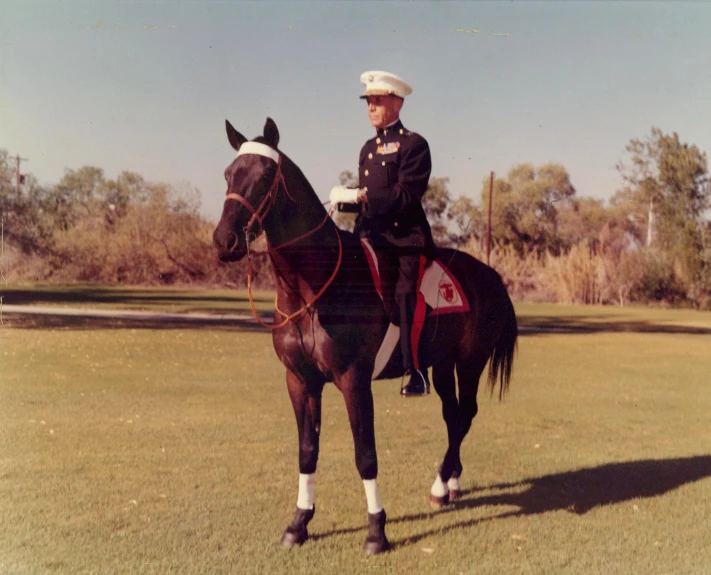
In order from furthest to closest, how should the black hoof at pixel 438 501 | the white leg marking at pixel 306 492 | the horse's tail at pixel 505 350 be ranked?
the horse's tail at pixel 505 350, the black hoof at pixel 438 501, the white leg marking at pixel 306 492

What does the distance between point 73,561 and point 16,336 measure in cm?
1228

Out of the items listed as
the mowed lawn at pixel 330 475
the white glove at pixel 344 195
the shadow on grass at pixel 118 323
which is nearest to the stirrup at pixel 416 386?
the mowed lawn at pixel 330 475

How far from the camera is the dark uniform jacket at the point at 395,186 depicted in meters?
4.57

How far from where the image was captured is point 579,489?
248 inches

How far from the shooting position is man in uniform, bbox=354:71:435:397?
182 inches

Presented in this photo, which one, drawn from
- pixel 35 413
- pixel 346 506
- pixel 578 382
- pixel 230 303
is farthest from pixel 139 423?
pixel 230 303

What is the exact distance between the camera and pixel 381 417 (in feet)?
30.0

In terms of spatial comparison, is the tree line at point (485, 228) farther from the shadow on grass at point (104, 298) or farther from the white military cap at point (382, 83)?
the shadow on grass at point (104, 298)

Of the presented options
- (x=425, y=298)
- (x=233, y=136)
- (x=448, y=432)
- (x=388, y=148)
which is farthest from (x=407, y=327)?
(x=233, y=136)

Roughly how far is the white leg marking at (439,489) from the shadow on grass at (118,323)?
13375 millimetres

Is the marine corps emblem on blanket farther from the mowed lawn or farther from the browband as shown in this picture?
the mowed lawn

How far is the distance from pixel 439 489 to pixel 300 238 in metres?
2.47

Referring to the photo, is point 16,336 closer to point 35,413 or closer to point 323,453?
point 35,413

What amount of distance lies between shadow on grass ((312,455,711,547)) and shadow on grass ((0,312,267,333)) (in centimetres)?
1281
